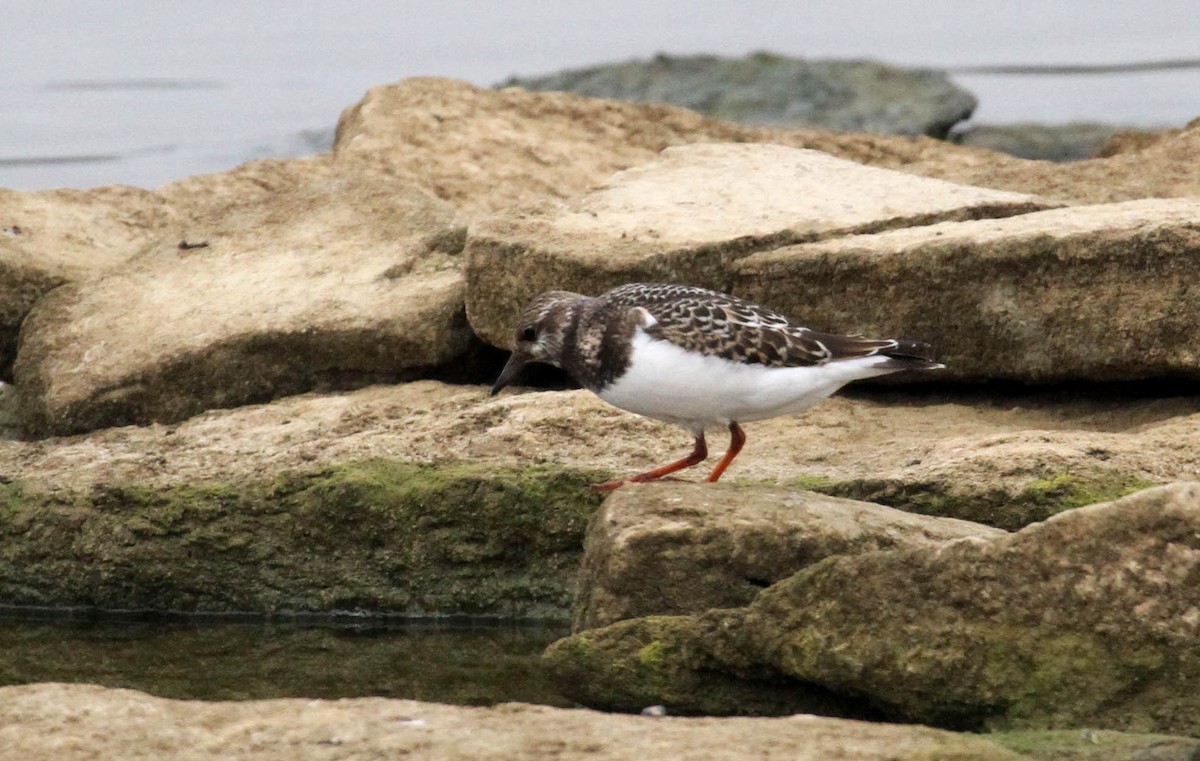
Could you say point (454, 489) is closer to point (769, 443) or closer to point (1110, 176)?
point (769, 443)

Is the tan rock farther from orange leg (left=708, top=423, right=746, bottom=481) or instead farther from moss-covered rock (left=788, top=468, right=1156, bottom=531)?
moss-covered rock (left=788, top=468, right=1156, bottom=531)

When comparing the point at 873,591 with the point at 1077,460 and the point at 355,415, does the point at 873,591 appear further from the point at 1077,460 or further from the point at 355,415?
the point at 355,415

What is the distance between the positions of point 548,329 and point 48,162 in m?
10.7

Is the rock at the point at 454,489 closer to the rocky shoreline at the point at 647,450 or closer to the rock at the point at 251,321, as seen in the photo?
the rocky shoreline at the point at 647,450

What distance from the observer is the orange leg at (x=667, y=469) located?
20.3 ft

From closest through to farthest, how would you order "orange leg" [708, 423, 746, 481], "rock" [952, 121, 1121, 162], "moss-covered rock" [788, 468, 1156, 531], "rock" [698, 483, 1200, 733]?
"rock" [698, 483, 1200, 733], "moss-covered rock" [788, 468, 1156, 531], "orange leg" [708, 423, 746, 481], "rock" [952, 121, 1121, 162]

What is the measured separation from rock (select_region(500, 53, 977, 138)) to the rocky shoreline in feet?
17.7

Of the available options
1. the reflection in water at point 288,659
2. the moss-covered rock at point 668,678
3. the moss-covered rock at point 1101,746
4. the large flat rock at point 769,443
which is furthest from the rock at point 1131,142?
the moss-covered rock at point 1101,746

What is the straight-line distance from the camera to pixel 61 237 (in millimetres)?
8711

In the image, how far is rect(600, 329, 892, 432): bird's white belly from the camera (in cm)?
595

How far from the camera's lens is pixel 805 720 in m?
4.16

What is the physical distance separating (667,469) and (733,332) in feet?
1.83

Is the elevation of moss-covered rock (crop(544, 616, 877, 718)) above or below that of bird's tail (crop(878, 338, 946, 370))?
below

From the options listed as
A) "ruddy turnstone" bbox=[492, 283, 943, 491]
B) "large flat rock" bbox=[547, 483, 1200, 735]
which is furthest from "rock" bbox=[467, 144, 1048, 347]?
"large flat rock" bbox=[547, 483, 1200, 735]
